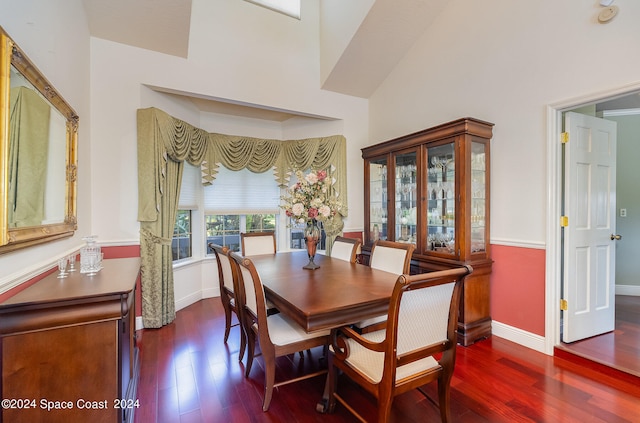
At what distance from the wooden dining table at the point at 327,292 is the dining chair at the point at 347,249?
19cm

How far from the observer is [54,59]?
2.00 m

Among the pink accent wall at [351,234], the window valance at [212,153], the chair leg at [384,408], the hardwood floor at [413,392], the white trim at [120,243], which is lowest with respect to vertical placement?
the hardwood floor at [413,392]

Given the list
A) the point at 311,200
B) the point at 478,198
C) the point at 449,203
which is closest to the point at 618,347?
the point at 478,198

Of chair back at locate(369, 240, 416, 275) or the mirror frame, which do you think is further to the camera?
chair back at locate(369, 240, 416, 275)

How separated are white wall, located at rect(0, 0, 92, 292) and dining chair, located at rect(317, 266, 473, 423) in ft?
5.49

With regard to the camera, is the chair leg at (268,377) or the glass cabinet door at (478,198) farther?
the glass cabinet door at (478,198)

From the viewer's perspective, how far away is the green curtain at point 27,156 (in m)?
1.39

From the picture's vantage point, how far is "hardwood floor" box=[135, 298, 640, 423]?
1.80m

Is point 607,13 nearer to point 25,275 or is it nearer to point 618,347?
point 618,347

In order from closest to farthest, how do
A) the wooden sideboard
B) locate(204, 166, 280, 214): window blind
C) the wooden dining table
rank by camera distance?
the wooden sideboard → the wooden dining table → locate(204, 166, 280, 214): window blind

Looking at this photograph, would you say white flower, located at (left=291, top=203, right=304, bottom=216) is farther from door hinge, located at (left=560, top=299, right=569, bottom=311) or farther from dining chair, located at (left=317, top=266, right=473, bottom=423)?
door hinge, located at (left=560, top=299, right=569, bottom=311)

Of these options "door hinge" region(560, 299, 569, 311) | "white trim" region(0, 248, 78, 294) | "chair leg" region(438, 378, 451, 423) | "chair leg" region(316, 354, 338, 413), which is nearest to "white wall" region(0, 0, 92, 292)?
"white trim" region(0, 248, 78, 294)

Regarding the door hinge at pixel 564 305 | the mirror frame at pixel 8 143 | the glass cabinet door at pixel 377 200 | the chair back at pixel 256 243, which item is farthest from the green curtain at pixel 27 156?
the door hinge at pixel 564 305

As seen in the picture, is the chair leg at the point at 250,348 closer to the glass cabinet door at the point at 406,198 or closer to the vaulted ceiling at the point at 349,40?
the glass cabinet door at the point at 406,198
